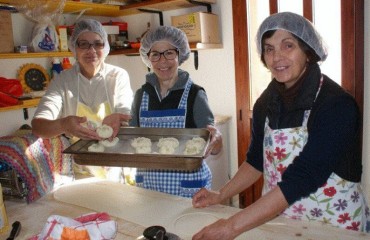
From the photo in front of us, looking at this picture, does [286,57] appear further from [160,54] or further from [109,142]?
[109,142]

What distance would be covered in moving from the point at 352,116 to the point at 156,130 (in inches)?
33.6

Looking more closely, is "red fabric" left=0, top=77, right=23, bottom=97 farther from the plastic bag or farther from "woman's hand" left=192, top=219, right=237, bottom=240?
"woman's hand" left=192, top=219, right=237, bottom=240

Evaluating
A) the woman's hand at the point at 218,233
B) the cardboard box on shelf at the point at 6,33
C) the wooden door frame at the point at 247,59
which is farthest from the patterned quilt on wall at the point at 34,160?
the wooden door frame at the point at 247,59

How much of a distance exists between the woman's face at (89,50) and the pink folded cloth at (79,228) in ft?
3.37

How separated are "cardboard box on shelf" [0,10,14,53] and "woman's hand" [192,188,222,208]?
5.67ft

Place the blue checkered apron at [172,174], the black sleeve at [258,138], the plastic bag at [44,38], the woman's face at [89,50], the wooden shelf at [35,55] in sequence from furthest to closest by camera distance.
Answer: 1. the plastic bag at [44,38]
2. the wooden shelf at [35,55]
3. the woman's face at [89,50]
4. the blue checkered apron at [172,174]
5. the black sleeve at [258,138]

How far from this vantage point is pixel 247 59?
8.62 feet

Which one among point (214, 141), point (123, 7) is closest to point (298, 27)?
point (214, 141)

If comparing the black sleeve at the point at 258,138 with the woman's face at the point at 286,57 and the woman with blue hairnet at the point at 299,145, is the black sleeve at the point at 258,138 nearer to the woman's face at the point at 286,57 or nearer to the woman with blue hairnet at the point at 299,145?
the woman with blue hairnet at the point at 299,145

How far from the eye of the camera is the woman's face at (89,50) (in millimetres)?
1851

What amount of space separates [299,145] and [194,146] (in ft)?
1.38

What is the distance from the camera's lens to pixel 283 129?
4.07 ft

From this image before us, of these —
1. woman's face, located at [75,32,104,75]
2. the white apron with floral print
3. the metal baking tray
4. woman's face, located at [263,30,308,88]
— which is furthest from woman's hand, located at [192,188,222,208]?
woman's face, located at [75,32,104,75]

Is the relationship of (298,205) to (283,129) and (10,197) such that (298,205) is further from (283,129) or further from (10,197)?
(10,197)
